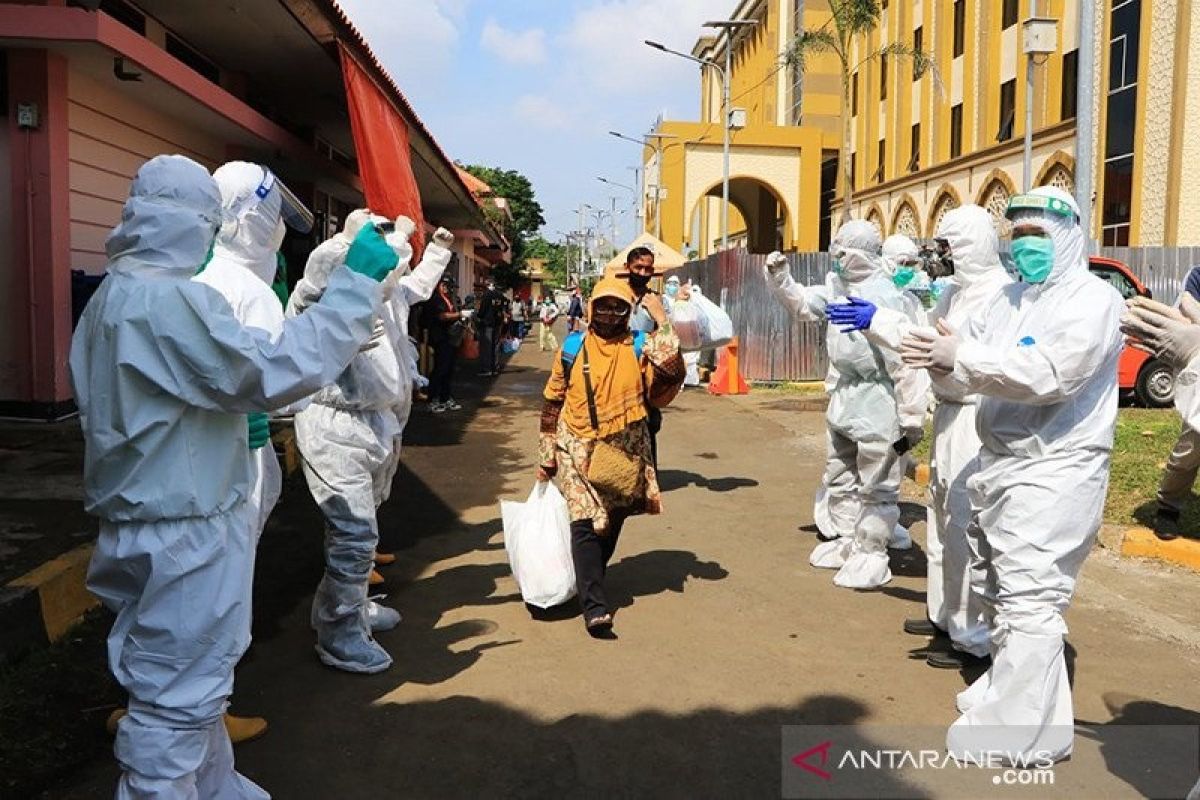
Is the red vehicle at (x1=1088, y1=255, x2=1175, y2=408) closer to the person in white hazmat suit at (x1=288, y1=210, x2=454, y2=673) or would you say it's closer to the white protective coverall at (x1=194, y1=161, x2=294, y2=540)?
the person in white hazmat suit at (x1=288, y1=210, x2=454, y2=673)

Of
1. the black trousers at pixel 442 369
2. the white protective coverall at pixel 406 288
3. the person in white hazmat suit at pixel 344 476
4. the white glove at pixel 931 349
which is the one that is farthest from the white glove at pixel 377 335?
the black trousers at pixel 442 369

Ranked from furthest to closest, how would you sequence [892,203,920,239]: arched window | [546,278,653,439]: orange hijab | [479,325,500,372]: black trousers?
[892,203,920,239]: arched window
[479,325,500,372]: black trousers
[546,278,653,439]: orange hijab

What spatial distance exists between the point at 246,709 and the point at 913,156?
3032 cm

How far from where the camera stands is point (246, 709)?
12.8 feet

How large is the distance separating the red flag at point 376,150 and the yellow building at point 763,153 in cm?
1809

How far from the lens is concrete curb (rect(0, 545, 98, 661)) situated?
4.22 metres

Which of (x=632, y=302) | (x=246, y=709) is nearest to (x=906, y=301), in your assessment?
(x=632, y=302)

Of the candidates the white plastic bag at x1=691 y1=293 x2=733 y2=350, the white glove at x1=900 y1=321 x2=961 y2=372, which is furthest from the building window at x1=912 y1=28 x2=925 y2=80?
the white glove at x1=900 y1=321 x2=961 y2=372

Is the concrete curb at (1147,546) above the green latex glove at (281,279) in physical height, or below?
below

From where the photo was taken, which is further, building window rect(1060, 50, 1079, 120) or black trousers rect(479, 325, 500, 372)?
building window rect(1060, 50, 1079, 120)

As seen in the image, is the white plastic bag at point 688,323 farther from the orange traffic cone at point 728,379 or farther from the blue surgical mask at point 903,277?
the orange traffic cone at point 728,379

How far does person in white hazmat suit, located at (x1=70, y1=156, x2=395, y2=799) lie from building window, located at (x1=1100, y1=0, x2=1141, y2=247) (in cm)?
2116

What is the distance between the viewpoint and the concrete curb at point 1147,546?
244 inches

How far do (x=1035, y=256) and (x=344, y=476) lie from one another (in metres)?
2.92
